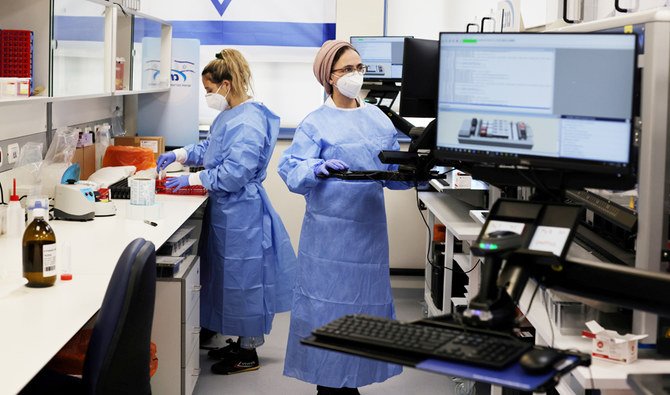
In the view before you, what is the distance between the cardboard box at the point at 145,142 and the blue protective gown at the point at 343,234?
5.81ft

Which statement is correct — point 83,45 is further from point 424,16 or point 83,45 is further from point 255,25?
point 424,16

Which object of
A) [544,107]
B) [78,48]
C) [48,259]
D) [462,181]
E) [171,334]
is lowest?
[171,334]

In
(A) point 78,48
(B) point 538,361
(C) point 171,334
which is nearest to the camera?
(B) point 538,361

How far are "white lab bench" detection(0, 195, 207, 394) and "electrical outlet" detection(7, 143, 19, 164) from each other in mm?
301

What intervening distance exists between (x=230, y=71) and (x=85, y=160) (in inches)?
35.6

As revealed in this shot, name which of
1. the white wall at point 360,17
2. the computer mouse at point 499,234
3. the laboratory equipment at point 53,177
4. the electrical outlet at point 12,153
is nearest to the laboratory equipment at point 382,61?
the white wall at point 360,17

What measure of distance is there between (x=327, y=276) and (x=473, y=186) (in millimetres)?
1156

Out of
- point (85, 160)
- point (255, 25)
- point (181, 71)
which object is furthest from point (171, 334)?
point (255, 25)

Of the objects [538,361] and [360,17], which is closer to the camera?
[538,361]

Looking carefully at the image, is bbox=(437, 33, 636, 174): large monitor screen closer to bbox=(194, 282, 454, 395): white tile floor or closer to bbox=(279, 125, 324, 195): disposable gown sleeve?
bbox=(279, 125, 324, 195): disposable gown sleeve

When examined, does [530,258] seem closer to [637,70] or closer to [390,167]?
[637,70]

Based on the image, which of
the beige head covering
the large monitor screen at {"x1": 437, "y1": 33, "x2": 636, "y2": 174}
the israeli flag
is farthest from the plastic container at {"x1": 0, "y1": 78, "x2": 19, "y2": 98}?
the israeli flag

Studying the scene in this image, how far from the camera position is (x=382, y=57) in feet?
16.9

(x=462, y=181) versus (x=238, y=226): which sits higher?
(x=462, y=181)
